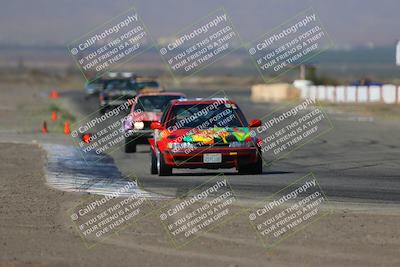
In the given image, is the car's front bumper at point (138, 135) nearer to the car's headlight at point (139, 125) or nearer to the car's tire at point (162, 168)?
the car's headlight at point (139, 125)

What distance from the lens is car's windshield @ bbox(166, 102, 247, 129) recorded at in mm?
18656

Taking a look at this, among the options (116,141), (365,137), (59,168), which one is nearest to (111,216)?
(59,168)

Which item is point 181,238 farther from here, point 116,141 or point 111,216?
point 116,141

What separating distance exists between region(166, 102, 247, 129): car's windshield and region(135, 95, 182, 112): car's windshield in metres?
5.76

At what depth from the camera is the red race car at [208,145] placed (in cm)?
1798

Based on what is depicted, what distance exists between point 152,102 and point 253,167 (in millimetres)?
8041

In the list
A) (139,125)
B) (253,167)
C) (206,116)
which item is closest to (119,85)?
(139,125)

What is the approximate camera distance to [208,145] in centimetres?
1802

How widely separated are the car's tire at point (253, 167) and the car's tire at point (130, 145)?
635 centimetres

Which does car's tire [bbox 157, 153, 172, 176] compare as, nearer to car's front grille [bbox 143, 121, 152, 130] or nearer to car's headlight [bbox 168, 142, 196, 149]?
car's headlight [bbox 168, 142, 196, 149]

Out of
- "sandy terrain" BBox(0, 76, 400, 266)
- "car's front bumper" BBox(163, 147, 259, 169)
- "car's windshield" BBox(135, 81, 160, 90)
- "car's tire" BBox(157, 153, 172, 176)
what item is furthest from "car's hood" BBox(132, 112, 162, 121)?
"car's windshield" BBox(135, 81, 160, 90)

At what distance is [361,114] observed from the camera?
148 ft

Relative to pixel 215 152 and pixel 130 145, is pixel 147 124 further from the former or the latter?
pixel 215 152

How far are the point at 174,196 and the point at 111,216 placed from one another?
2.14 metres
